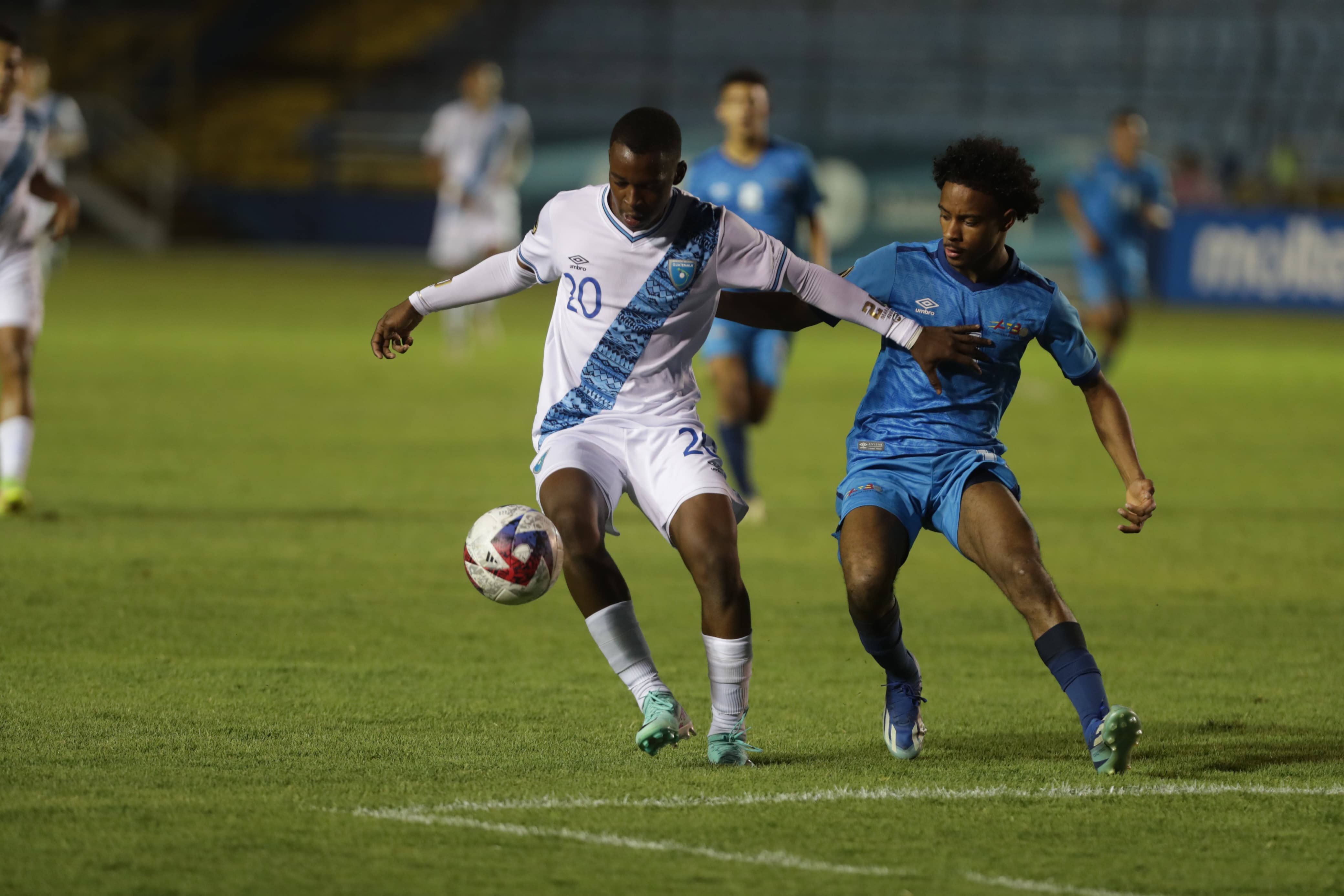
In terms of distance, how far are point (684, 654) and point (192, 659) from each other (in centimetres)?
182

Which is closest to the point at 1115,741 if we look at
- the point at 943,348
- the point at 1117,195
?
the point at 943,348

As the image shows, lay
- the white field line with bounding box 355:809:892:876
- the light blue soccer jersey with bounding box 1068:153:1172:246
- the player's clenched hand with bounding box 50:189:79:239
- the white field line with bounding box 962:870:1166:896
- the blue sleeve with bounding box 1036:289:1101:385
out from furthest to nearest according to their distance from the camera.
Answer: the light blue soccer jersey with bounding box 1068:153:1172:246, the player's clenched hand with bounding box 50:189:79:239, the blue sleeve with bounding box 1036:289:1101:385, the white field line with bounding box 355:809:892:876, the white field line with bounding box 962:870:1166:896

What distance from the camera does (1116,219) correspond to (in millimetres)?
18734

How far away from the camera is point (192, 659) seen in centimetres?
692

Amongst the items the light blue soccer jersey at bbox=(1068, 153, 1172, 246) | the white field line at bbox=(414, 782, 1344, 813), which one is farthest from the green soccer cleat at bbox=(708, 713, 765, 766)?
the light blue soccer jersey at bbox=(1068, 153, 1172, 246)

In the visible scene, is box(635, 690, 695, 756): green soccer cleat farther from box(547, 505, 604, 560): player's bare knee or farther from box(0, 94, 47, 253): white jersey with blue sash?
box(0, 94, 47, 253): white jersey with blue sash

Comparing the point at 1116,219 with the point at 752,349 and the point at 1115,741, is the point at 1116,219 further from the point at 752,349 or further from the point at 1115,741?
the point at 1115,741

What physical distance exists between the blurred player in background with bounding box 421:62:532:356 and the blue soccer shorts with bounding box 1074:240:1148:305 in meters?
6.49

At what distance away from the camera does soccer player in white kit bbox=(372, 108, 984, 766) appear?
5.54m

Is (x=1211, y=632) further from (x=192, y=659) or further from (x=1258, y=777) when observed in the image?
(x=192, y=659)

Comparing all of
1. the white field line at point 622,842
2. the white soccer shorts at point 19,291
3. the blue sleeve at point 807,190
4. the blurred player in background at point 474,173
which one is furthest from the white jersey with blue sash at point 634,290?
the blurred player in background at point 474,173

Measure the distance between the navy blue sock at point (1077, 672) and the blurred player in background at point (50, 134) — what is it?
653 centimetres

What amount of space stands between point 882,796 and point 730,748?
20.6 inches

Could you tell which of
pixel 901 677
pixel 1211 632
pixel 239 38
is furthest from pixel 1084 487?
pixel 239 38
